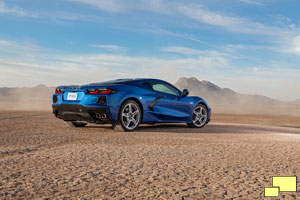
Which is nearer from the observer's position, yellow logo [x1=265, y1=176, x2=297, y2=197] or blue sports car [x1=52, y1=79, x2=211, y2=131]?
yellow logo [x1=265, y1=176, x2=297, y2=197]

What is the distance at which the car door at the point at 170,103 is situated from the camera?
30.5 ft

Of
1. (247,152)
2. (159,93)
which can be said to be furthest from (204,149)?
(159,93)

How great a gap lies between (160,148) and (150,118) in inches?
119

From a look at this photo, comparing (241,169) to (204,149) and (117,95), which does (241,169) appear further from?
(117,95)

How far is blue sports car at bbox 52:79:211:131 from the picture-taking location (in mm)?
8180

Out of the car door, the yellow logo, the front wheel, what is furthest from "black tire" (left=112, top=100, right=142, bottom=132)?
the yellow logo

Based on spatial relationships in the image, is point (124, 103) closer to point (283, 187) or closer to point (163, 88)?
point (163, 88)

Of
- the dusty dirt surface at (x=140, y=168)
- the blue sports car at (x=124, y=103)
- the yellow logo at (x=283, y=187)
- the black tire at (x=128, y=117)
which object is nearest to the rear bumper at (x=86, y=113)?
the blue sports car at (x=124, y=103)

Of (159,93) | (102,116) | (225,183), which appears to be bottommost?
(225,183)

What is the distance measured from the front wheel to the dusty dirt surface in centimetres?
339

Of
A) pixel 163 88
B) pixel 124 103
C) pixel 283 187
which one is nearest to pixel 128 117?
pixel 124 103

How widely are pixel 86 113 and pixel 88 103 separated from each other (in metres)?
0.24

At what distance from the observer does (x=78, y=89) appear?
8492mm

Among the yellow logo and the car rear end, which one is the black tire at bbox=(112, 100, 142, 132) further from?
the yellow logo
